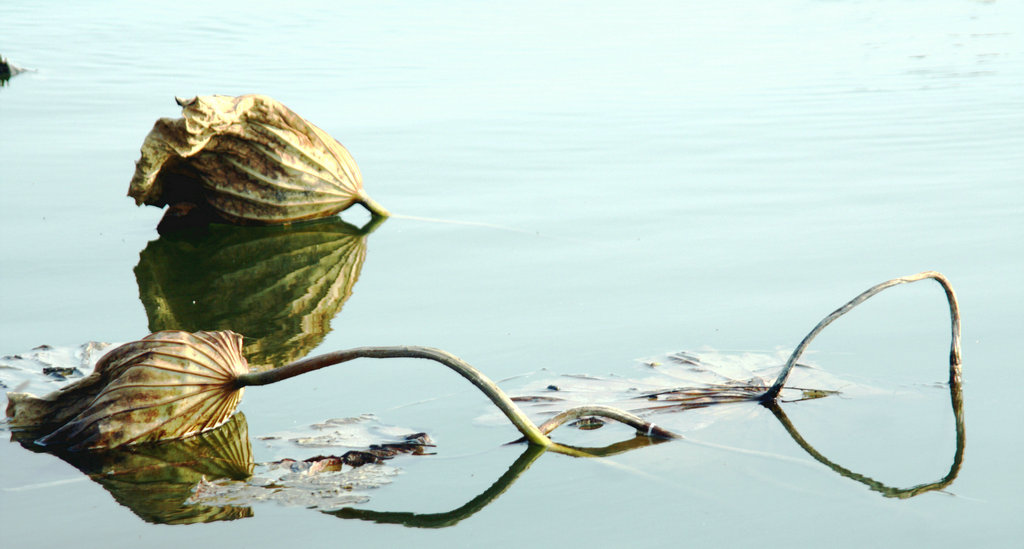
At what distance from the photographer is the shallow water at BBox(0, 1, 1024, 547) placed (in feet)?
6.74

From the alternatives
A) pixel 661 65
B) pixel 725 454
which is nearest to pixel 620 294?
pixel 725 454

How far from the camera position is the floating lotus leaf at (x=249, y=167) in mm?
4008

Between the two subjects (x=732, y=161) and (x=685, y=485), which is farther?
(x=732, y=161)

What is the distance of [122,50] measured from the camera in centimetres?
1050

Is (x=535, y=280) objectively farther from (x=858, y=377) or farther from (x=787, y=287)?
(x=858, y=377)

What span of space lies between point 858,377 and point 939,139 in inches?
156

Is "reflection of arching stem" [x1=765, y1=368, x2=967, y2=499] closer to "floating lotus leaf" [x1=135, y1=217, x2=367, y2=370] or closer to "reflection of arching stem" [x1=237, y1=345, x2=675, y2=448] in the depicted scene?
"reflection of arching stem" [x1=237, y1=345, x2=675, y2=448]

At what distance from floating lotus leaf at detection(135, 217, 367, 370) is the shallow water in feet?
0.25

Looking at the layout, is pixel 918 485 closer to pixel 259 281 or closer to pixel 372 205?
pixel 259 281

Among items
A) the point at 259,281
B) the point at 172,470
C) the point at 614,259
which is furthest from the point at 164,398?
the point at 614,259

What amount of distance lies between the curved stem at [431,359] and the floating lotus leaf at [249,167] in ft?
6.31

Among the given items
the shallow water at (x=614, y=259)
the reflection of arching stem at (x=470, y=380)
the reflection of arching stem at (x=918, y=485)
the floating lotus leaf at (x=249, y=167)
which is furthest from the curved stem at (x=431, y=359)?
the floating lotus leaf at (x=249, y=167)

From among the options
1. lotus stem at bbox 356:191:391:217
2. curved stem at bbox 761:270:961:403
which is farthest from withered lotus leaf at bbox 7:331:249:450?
lotus stem at bbox 356:191:391:217

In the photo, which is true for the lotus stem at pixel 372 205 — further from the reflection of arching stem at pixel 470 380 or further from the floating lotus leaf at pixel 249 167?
the reflection of arching stem at pixel 470 380
